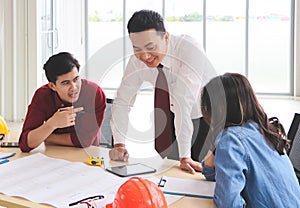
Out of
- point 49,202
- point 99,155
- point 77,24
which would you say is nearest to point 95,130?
point 99,155

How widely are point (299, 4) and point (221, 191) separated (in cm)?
624

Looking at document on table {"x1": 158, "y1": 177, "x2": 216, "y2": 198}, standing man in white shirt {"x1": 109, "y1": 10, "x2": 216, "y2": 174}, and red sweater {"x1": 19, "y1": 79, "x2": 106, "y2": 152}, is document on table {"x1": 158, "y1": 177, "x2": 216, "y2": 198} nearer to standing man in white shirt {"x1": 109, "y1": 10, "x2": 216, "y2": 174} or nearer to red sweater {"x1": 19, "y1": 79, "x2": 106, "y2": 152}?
standing man in white shirt {"x1": 109, "y1": 10, "x2": 216, "y2": 174}

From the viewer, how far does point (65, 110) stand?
2061 millimetres

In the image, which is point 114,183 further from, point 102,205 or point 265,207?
point 265,207

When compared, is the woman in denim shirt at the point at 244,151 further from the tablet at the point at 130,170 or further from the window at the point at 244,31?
the window at the point at 244,31

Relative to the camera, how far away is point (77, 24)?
7.52 meters

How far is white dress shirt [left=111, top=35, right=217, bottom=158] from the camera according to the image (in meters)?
2.02

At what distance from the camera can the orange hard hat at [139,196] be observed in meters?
1.22

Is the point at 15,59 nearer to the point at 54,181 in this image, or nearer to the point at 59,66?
the point at 59,66

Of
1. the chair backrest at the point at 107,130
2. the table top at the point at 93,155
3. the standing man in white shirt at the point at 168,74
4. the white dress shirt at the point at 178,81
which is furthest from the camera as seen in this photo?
the chair backrest at the point at 107,130

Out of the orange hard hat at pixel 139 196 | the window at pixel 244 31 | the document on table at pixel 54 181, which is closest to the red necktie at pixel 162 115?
the document on table at pixel 54 181

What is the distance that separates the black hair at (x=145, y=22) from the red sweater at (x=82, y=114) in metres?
0.44

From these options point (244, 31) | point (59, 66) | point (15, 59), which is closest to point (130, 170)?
point (59, 66)

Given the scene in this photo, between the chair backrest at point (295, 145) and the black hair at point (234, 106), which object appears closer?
the black hair at point (234, 106)
